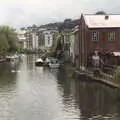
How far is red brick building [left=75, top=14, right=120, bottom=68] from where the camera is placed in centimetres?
7494

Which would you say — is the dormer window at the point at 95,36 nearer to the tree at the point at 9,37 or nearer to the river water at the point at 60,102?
the river water at the point at 60,102

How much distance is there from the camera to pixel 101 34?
247 ft

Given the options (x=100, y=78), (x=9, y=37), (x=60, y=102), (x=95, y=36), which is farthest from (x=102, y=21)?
(x=9, y=37)

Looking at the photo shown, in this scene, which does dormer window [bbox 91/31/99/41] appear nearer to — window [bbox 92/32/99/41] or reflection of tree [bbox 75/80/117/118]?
window [bbox 92/32/99/41]

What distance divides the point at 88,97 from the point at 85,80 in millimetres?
17722

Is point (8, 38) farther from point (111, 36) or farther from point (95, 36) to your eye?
point (111, 36)

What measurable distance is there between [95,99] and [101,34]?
99.3 ft

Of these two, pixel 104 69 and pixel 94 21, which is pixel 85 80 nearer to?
→ pixel 104 69

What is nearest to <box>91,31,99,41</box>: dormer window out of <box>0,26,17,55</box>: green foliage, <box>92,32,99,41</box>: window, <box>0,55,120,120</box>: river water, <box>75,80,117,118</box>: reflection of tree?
<box>92,32,99,41</box>: window

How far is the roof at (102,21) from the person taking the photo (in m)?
75.0

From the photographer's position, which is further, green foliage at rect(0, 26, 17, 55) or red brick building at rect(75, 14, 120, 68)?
green foliage at rect(0, 26, 17, 55)

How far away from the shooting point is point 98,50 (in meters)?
75.4

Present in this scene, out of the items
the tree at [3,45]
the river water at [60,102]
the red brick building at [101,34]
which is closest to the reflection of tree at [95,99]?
the river water at [60,102]

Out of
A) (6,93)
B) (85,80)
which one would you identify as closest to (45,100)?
(6,93)
